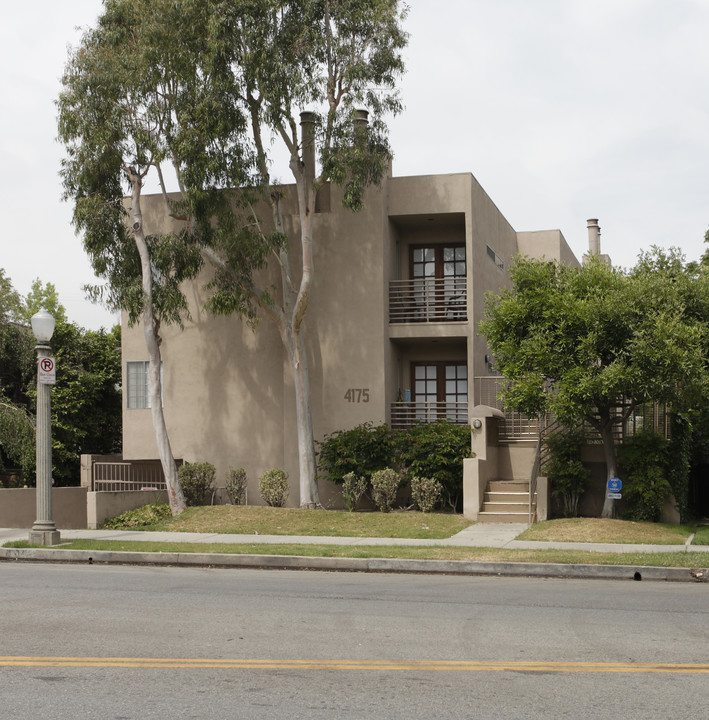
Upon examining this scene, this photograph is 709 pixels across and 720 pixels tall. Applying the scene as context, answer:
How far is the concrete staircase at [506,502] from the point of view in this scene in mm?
20578

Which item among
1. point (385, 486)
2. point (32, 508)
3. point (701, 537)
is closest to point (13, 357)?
point (32, 508)

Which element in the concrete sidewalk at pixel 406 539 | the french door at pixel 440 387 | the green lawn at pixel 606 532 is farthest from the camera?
the french door at pixel 440 387

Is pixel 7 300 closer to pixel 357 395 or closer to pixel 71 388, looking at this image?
pixel 71 388

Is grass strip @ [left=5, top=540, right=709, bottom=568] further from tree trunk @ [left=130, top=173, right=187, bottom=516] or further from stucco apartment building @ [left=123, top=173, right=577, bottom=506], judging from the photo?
stucco apartment building @ [left=123, top=173, right=577, bottom=506]

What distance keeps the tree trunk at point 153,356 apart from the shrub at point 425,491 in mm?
5372

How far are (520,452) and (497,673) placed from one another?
53.1ft

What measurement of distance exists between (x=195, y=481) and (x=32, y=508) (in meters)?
3.91

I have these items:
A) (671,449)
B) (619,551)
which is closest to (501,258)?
(671,449)

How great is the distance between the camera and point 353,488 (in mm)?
22594

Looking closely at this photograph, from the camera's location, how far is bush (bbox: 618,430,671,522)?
767 inches

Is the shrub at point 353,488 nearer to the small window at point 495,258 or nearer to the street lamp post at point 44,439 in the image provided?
the street lamp post at point 44,439

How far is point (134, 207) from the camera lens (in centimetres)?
2175

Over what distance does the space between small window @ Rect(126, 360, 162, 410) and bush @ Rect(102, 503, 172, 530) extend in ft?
16.0

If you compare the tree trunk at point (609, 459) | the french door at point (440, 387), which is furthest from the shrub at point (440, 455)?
the tree trunk at point (609, 459)
